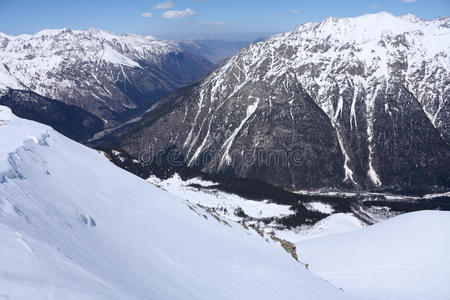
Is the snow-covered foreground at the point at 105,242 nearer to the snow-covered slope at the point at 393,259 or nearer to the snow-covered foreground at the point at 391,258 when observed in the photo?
the snow-covered slope at the point at 393,259

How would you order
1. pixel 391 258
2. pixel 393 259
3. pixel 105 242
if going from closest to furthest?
pixel 105 242 < pixel 393 259 < pixel 391 258

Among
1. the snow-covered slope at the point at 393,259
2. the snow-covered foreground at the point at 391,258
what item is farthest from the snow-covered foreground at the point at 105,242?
the snow-covered foreground at the point at 391,258

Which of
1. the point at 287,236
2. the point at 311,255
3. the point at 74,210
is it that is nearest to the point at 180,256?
the point at 74,210

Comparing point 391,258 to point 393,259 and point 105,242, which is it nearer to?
point 393,259

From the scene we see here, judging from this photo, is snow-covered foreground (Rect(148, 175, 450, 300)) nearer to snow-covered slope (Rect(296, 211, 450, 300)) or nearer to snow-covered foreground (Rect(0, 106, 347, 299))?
snow-covered slope (Rect(296, 211, 450, 300))

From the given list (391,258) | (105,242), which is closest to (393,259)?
(391,258)

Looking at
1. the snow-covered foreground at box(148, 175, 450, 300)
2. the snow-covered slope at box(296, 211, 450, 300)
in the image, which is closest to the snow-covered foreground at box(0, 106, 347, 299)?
the snow-covered slope at box(296, 211, 450, 300)

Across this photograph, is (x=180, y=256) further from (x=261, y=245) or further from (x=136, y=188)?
(x=261, y=245)
